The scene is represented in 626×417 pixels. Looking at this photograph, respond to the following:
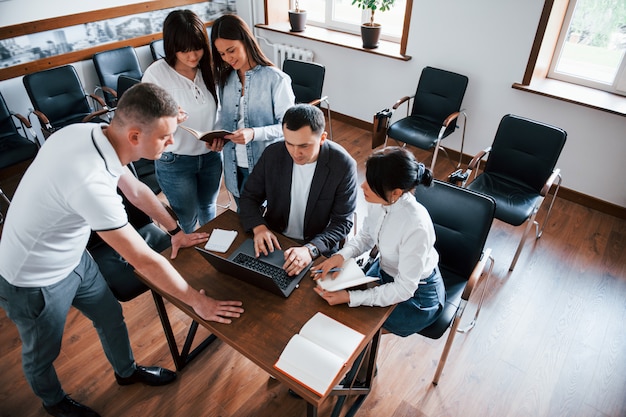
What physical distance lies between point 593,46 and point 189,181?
3527 millimetres

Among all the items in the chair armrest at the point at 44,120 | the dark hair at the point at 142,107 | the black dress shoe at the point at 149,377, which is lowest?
the black dress shoe at the point at 149,377

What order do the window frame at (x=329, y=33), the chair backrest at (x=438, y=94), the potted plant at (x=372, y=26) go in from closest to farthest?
the chair backrest at (x=438, y=94)
the potted plant at (x=372, y=26)
the window frame at (x=329, y=33)

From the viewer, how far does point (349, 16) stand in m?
5.04

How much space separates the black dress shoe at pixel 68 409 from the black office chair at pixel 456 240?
1707mm

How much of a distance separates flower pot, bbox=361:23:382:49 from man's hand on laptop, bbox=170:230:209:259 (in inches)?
130

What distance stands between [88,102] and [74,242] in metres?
3.30

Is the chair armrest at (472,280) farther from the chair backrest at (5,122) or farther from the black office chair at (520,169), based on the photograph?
the chair backrest at (5,122)

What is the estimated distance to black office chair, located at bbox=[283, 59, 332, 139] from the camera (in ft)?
12.9

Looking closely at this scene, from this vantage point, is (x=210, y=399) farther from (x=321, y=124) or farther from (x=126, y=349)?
(x=321, y=124)

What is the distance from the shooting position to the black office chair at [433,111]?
380 cm

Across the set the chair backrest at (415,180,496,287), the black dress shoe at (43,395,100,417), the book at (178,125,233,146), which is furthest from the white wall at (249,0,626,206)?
the black dress shoe at (43,395,100,417)

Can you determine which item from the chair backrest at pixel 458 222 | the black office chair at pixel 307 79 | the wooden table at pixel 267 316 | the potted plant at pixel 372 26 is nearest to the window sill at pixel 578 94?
the potted plant at pixel 372 26

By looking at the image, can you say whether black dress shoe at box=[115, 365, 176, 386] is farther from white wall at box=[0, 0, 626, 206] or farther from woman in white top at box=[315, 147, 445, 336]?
white wall at box=[0, 0, 626, 206]

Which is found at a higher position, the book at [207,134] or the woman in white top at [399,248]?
the book at [207,134]
